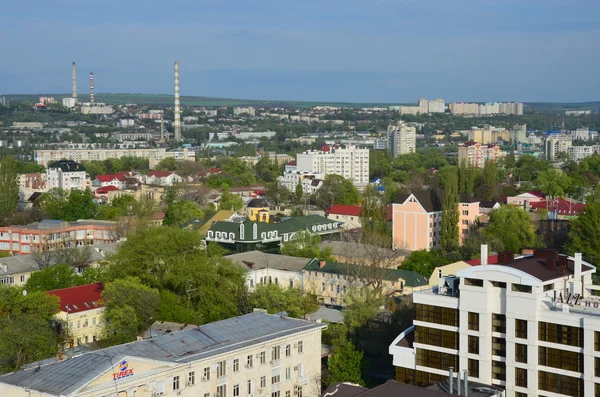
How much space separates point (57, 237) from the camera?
121 feet

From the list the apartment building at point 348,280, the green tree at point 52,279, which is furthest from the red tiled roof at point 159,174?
the green tree at point 52,279

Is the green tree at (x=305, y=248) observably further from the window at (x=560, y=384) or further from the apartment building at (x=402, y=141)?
the apartment building at (x=402, y=141)

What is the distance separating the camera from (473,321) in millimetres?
15203

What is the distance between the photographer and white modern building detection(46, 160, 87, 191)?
6075 cm

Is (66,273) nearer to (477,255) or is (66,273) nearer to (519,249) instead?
(477,255)

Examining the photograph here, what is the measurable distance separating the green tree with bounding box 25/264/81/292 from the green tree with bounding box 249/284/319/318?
5455 mm

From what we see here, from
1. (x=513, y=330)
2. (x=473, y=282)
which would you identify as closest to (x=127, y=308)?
(x=473, y=282)

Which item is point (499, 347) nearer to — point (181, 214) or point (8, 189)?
point (181, 214)

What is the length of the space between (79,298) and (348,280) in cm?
771

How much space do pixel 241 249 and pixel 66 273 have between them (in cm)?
820

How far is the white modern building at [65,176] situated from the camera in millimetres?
60750

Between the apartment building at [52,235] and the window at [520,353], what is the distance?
23.6 meters

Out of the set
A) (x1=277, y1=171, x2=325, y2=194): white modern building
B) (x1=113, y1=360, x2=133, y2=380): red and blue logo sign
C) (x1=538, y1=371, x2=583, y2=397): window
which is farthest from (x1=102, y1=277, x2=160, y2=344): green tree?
(x1=277, y1=171, x2=325, y2=194): white modern building

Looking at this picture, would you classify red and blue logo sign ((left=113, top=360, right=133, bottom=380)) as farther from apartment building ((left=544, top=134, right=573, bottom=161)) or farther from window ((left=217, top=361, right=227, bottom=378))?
apartment building ((left=544, top=134, right=573, bottom=161))
